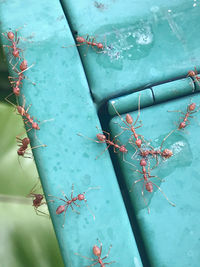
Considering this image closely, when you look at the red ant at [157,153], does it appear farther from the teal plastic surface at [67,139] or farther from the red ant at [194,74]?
the red ant at [194,74]

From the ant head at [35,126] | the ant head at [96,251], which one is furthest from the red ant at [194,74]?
the ant head at [96,251]

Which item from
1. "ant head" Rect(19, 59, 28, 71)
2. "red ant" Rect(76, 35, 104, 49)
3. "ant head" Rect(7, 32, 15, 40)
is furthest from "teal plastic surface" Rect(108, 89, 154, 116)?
"ant head" Rect(7, 32, 15, 40)

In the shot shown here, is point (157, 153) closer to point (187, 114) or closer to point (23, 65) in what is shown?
point (187, 114)

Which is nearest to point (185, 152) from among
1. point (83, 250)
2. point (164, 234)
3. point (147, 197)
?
point (147, 197)

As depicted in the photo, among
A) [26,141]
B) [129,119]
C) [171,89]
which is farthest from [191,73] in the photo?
[26,141]

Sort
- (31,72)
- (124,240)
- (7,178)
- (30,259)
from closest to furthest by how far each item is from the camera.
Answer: (124,240) < (31,72) < (30,259) < (7,178)

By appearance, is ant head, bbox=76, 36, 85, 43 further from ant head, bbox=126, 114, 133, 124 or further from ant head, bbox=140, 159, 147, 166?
ant head, bbox=140, 159, 147, 166

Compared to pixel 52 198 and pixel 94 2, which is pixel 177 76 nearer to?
pixel 94 2
